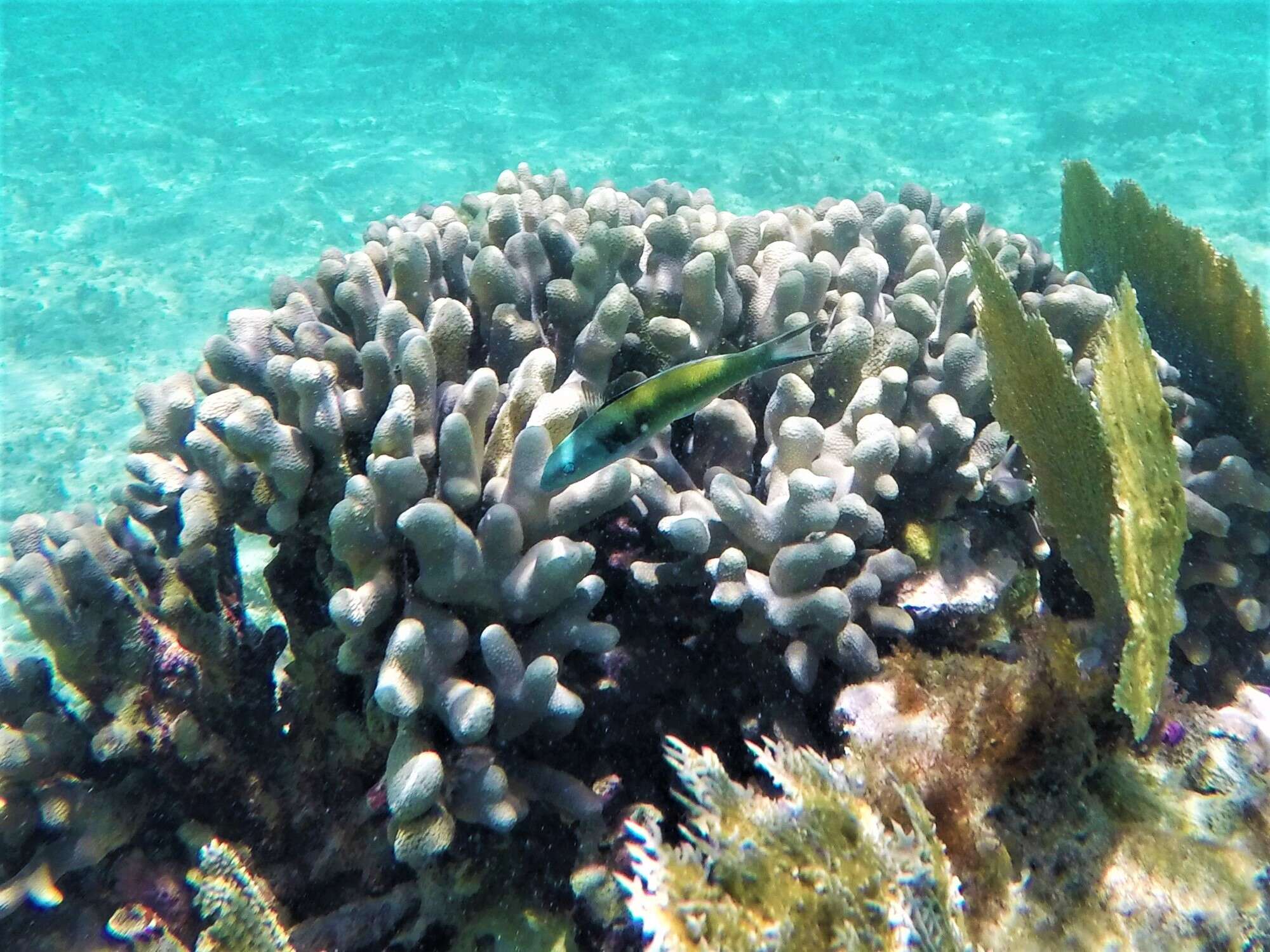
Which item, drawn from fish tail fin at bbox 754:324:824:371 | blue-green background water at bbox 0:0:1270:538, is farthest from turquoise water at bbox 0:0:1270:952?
blue-green background water at bbox 0:0:1270:538

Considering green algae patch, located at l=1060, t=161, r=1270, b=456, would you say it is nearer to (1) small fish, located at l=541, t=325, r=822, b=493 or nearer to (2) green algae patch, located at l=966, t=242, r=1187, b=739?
(2) green algae patch, located at l=966, t=242, r=1187, b=739

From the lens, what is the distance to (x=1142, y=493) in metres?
2.25

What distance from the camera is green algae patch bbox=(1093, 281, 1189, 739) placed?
2180 millimetres

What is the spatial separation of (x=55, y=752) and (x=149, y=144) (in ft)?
82.7

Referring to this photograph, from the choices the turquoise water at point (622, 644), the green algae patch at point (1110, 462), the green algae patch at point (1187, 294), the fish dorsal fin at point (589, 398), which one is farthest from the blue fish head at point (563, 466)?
the green algae patch at point (1187, 294)

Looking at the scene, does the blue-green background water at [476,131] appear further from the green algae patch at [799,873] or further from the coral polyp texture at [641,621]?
the green algae patch at [799,873]

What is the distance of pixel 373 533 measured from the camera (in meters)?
2.56

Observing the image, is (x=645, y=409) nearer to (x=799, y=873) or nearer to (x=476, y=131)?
(x=799, y=873)

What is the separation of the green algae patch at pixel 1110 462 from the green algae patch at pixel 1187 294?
146 cm

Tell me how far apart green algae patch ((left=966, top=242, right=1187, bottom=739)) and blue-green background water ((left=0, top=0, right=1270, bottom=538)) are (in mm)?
11776

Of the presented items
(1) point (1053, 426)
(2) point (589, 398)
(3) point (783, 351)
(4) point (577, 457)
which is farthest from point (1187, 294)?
(4) point (577, 457)

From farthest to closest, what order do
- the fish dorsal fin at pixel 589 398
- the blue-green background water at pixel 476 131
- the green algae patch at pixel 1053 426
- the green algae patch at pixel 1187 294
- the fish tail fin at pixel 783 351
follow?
the blue-green background water at pixel 476 131 → the green algae patch at pixel 1187 294 → the fish dorsal fin at pixel 589 398 → the green algae patch at pixel 1053 426 → the fish tail fin at pixel 783 351

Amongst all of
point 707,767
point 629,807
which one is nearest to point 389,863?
point 629,807

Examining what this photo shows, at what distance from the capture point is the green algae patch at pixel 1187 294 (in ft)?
11.2
